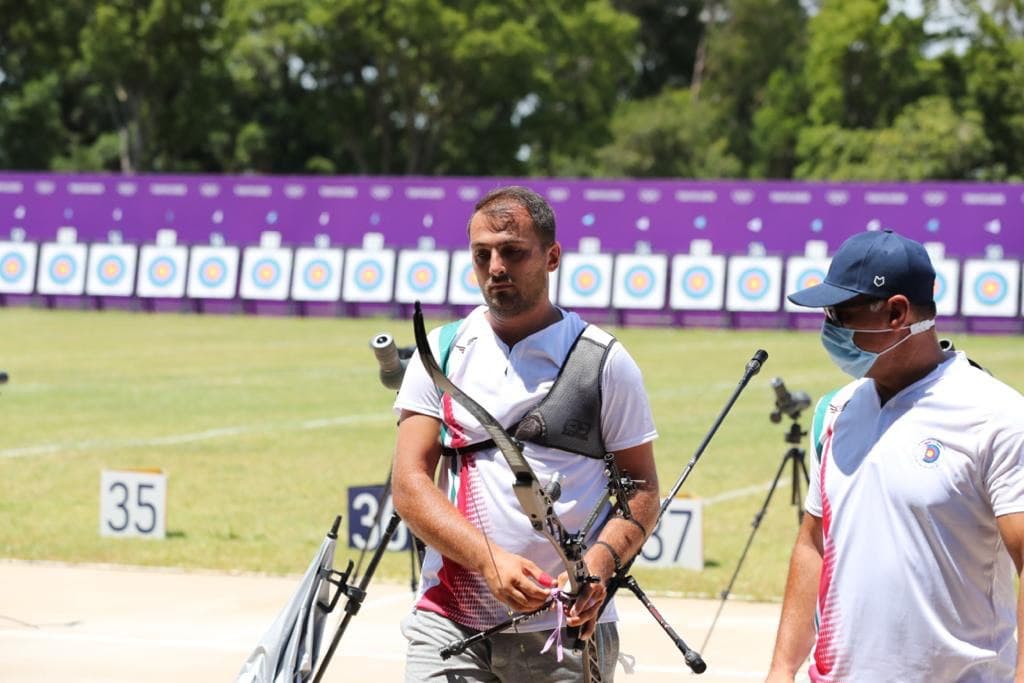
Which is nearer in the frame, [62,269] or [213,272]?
[213,272]

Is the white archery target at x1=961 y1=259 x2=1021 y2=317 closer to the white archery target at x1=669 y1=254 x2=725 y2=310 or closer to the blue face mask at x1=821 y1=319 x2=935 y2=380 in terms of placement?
the white archery target at x1=669 y1=254 x2=725 y2=310

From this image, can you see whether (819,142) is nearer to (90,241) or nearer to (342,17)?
(342,17)

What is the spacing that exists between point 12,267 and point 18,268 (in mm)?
121

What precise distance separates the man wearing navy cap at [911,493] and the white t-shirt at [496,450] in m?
0.58

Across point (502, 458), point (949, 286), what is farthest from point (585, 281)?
point (502, 458)

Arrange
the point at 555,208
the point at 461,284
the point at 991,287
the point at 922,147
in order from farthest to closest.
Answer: the point at 922,147, the point at 461,284, the point at 555,208, the point at 991,287

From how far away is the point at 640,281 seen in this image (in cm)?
2964

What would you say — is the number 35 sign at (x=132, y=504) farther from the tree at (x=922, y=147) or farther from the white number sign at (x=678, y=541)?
the tree at (x=922, y=147)

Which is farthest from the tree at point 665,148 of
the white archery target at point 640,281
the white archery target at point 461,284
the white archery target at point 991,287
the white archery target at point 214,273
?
the white archery target at point 991,287

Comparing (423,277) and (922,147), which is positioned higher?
(922,147)

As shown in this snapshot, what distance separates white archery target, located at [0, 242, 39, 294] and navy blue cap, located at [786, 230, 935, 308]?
30541 millimetres

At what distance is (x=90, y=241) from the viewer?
107ft

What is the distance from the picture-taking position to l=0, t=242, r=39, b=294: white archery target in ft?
107

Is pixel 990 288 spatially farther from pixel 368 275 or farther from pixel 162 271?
pixel 162 271
